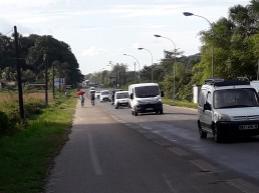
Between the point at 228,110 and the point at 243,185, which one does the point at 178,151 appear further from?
the point at 243,185

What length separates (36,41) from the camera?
162 m

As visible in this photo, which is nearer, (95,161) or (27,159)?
(95,161)

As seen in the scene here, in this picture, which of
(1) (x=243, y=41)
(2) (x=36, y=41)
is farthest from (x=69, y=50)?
(1) (x=243, y=41)

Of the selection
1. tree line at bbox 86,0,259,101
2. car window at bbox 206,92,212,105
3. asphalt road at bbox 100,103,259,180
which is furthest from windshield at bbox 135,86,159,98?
car window at bbox 206,92,212,105

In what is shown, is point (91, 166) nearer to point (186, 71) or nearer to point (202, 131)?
point (202, 131)

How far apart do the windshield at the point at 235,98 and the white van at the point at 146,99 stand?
2465cm

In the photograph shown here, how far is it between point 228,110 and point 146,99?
1014 inches

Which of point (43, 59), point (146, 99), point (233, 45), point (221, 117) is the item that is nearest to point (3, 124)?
point (221, 117)

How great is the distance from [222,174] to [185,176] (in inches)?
28.4

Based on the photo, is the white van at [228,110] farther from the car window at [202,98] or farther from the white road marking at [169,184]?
the white road marking at [169,184]

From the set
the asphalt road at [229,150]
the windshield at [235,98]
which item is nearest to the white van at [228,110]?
the windshield at [235,98]

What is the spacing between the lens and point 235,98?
813 inches

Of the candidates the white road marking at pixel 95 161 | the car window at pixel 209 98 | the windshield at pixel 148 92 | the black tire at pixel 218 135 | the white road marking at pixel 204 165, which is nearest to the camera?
the white road marking at pixel 204 165

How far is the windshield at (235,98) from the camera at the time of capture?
2048 centimetres
